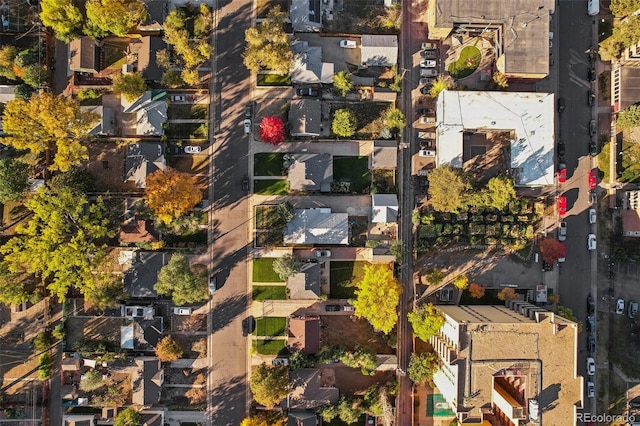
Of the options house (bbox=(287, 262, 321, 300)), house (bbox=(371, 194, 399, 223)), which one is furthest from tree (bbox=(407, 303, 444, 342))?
house (bbox=(287, 262, 321, 300))

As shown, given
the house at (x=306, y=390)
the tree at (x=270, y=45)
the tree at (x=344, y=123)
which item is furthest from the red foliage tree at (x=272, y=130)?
the house at (x=306, y=390)

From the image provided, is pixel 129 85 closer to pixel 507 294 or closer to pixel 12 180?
pixel 12 180

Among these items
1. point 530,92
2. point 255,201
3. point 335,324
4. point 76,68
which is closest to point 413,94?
point 530,92

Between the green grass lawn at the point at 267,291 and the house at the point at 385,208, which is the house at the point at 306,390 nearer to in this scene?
the green grass lawn at the point at 267,291

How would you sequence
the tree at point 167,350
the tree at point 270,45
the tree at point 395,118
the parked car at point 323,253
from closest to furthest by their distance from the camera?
1. the tree at point 270,45
2. the tree at point 167,350
3. the tree at point 395,118
4. the parked car at point 323,253

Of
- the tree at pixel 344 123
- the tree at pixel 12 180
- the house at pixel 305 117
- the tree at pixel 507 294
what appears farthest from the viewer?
the tree at pixel 507 294

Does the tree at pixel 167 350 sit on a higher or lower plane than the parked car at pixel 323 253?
lower

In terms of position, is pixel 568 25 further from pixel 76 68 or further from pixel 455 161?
pixel 76 68
